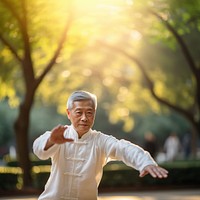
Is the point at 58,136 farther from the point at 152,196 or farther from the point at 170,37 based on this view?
the point at 170,37

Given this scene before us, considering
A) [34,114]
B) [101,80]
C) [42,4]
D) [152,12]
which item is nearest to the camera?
[42,4]

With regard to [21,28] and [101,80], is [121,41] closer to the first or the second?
[101,80]

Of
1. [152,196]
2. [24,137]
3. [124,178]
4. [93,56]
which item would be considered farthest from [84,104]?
Result: [93,56]

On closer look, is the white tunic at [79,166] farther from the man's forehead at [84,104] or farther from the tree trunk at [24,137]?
the tree trunk at [24,137]

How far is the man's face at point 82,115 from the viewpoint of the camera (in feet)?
18.0

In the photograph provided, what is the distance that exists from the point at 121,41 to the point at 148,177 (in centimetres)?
933

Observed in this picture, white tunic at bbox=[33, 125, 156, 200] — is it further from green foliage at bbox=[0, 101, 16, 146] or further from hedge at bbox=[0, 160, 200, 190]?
green foliage at bbox=[0, 101, 16, 146]

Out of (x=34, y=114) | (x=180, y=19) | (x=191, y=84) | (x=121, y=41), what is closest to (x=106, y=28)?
(x=180, y=19)

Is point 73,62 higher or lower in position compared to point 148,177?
higher

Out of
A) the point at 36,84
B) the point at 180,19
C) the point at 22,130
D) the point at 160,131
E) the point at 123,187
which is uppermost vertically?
the point at 180,19

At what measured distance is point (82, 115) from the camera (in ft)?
18.0

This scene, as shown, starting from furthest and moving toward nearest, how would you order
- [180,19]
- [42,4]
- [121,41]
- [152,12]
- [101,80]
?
[101,80] → [121,41] → [180,19] → [152,12] → [42,4]

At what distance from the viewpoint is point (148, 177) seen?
20.8 meters

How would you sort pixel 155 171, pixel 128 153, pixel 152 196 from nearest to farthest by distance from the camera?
pixel 155 171 < pixel 128 153 < pixel 152 196
